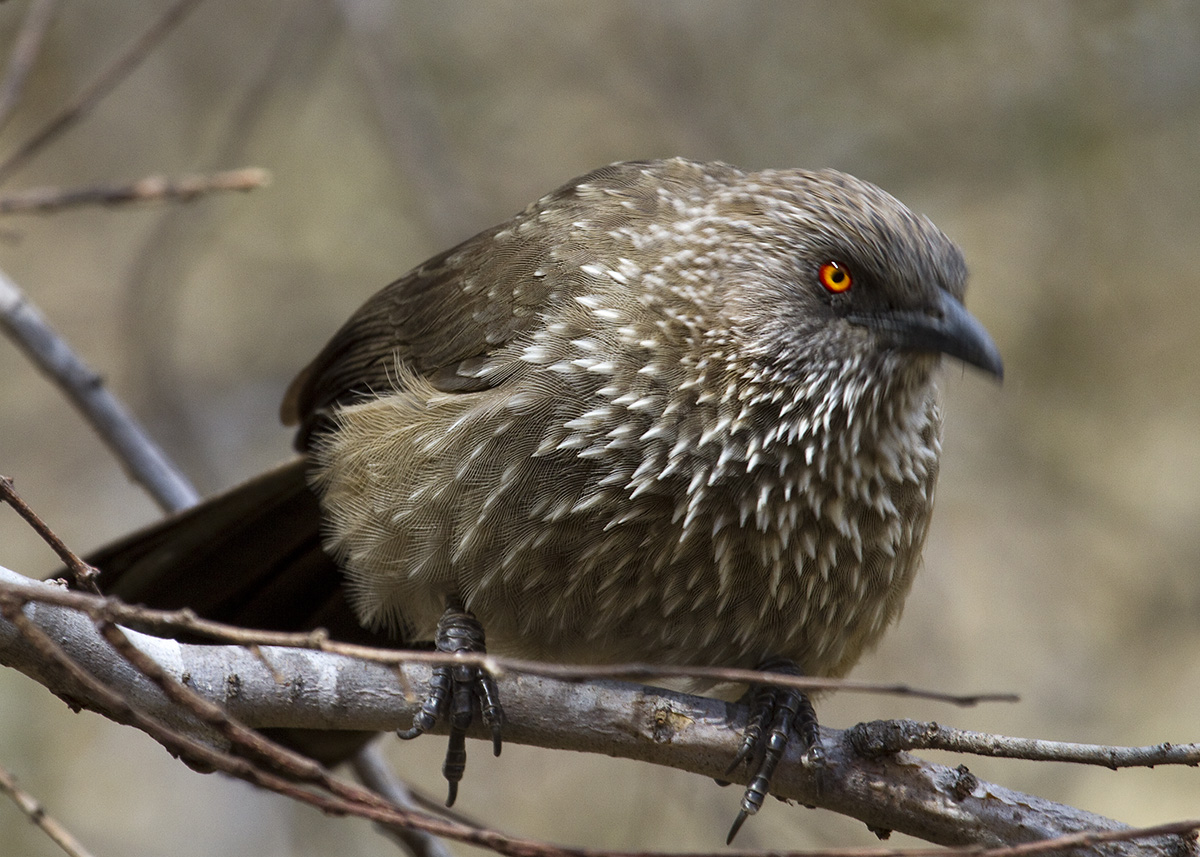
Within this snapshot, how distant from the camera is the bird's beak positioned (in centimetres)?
307

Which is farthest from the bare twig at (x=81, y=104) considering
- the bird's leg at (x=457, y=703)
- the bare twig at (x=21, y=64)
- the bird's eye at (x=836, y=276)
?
the bird's eye at (x=836, y=276)

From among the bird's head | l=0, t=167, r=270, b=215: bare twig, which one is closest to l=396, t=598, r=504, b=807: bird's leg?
the bird's head

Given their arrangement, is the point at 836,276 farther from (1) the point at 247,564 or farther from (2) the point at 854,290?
(1) the point at 247,564

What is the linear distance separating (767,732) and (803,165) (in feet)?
17.1

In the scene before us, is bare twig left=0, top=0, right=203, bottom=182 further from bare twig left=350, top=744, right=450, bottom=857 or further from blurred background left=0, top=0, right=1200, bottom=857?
blurred background left=0, top=0, right=1200, bottom=857

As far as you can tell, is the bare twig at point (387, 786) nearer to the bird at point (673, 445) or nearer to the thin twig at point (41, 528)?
the bird at point (673, 445)

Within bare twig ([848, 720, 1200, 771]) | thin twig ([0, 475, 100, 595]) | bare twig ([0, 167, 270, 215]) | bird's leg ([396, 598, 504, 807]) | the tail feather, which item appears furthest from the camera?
the tail feather

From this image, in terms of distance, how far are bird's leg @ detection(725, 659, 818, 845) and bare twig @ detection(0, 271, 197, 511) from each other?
1990 mm

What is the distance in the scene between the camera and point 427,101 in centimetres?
767

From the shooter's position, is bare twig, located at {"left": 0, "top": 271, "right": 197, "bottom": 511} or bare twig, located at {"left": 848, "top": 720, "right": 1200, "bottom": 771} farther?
bare twig, located at {"left": 0, "top": 271, "right": 197, "bottom": 511}

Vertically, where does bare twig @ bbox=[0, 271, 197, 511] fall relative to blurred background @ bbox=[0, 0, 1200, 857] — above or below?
below

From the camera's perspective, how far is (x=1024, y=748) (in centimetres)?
Result: 224

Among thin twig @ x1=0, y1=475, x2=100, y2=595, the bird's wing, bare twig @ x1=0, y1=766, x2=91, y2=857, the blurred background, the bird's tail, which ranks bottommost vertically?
bare twig @ x1=0, y1=766, x2=91, y2=857

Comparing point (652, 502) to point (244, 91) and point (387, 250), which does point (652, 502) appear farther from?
point (244, 91)
